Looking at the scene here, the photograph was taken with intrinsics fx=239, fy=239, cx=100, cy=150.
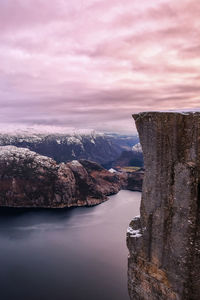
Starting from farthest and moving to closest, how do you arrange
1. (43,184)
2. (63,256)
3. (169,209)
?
1. (43,184)
2. (63,256)
3. (169,209)

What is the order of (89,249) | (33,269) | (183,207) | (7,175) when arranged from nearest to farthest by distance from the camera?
(183,207) < (33,269) < (89,249) < (7,175)

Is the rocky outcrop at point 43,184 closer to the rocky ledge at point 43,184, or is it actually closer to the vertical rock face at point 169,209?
the rocky ledge at point 43,184

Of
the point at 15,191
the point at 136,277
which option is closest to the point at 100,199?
the point at 15,191

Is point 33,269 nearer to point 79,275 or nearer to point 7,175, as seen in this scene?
point 79,275

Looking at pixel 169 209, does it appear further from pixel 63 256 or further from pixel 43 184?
pixel 43 184

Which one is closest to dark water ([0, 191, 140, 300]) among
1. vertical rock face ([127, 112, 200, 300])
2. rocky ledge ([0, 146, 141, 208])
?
rocky ledge ([0, 146, 141, 208])

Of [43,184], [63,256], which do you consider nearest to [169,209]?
[63,256]

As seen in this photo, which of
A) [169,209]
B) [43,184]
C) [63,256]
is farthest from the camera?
[43,184]
